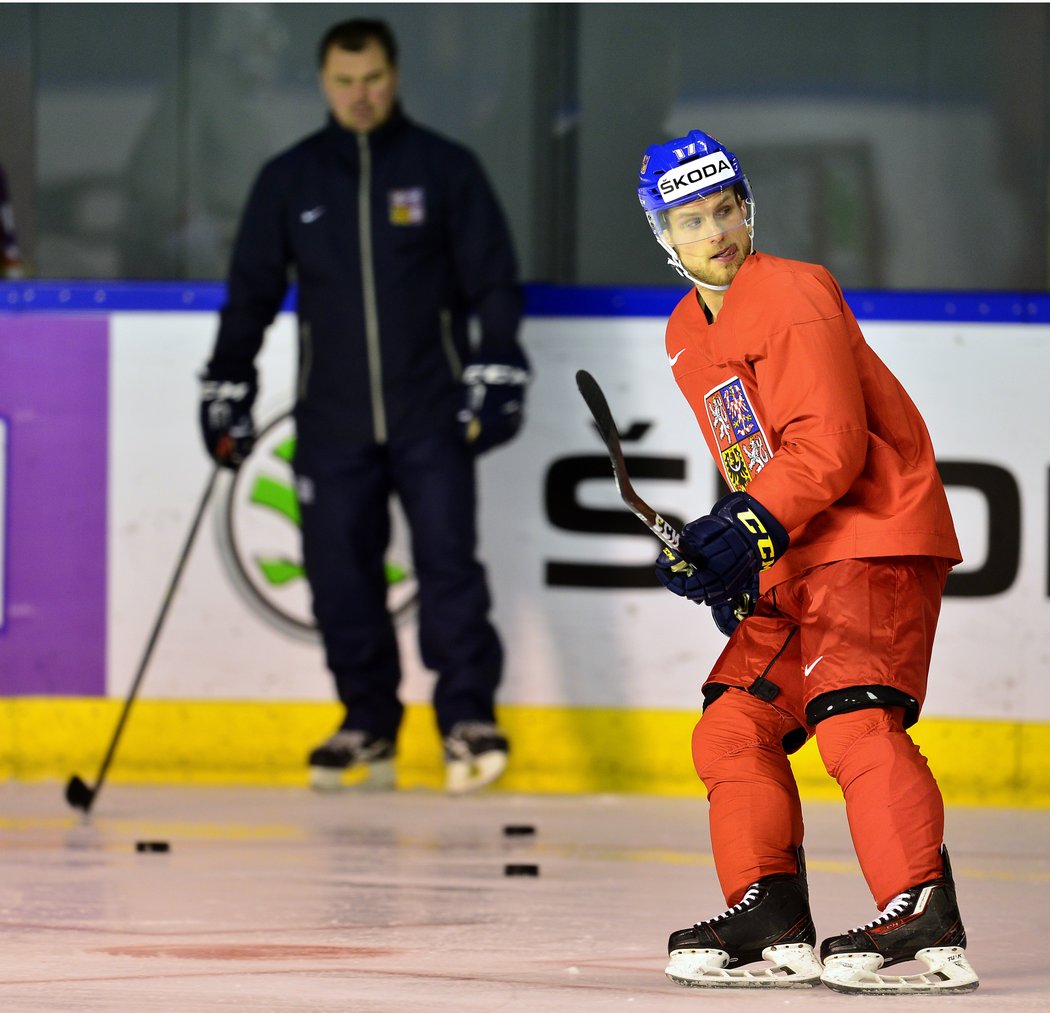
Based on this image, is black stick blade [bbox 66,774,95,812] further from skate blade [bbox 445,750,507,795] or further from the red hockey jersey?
the red hockey jersey

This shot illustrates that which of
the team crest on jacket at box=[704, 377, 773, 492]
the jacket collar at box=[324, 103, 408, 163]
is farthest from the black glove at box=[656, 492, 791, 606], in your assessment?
the jacket collar at box=[324, 103, 408, 163]

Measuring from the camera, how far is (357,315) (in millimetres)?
4992

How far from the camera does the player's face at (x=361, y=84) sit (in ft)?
16.4

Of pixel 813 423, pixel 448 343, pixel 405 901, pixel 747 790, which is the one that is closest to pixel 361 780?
pixel 448 343

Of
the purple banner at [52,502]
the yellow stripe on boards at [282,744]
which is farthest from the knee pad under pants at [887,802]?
the purple banner at [52,502]

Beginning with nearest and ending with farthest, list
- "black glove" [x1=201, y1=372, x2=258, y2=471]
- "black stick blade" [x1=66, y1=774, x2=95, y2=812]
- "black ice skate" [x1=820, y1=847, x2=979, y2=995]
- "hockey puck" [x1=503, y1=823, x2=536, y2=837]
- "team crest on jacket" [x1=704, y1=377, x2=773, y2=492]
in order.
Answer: "black ice skate" [x1=820, y1=847, x2=979, y2=995]
"team crest on jacket" [x1=704, y1=377, x2=773, y2=492]
"hockey puck" [x1=503, y1=823, x2=536, y2=837]
"black stick blade" [x1=66, y1=774, x2=95, y2=812]
"black glove" [x1=201, y1=372, x2=258, y2=471]

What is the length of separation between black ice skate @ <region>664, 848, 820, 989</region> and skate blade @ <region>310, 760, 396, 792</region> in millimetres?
2136

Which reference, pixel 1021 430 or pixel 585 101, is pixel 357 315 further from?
pixel 1021 430

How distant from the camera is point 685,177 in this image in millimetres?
3033

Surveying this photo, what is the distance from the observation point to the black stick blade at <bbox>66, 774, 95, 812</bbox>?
4.69 meters

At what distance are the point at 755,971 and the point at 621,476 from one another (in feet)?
2.32

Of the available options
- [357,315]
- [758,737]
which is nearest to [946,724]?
[357,315]

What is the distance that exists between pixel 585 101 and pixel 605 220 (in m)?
0.31

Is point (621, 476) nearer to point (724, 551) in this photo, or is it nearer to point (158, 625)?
point (724, 551)
